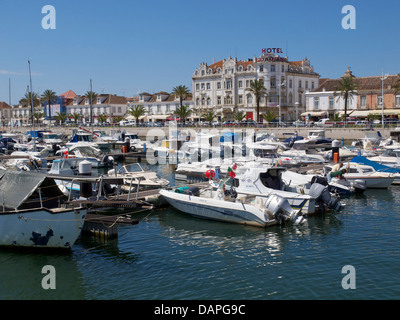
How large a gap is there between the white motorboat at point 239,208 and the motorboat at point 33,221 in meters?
7.12

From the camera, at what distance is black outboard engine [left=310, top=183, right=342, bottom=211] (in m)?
23.1

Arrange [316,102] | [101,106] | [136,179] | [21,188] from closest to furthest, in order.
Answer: [21,188], [136,179], [316,102], [101,106]

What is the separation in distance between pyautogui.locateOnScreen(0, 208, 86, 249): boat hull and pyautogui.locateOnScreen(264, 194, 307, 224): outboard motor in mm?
8772

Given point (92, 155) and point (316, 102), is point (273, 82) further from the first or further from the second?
point (92, 155)

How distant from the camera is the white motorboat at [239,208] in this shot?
68.5 feet

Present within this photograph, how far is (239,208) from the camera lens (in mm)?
21188

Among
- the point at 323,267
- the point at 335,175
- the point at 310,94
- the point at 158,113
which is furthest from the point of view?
the point at 158,113

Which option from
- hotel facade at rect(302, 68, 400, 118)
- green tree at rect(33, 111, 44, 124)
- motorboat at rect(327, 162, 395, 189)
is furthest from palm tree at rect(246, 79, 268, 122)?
green tree at rect(33, 111, 44, 124)

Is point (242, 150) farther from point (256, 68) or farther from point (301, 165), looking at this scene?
point (256, 68)

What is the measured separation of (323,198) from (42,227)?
14050mm

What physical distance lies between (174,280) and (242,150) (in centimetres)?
3231

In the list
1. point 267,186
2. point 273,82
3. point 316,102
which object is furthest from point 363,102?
point 267,186
